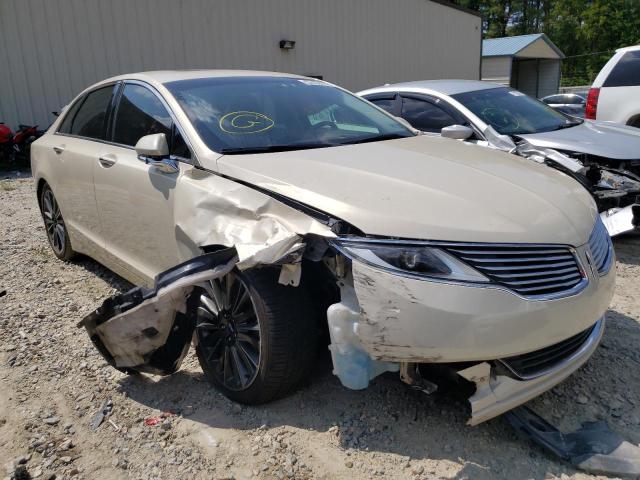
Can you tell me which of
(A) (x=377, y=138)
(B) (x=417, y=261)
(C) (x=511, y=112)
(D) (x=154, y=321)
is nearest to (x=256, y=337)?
(D) (x=154, y=321)

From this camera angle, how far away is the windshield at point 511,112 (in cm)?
580

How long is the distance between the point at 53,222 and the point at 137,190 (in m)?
2.16

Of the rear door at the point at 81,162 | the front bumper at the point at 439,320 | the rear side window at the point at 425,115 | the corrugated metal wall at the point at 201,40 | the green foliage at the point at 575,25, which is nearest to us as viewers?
the front bumper at the point at 439,320

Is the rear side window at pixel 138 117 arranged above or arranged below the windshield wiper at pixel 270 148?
above

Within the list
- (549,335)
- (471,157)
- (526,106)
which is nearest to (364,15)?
(526,106)

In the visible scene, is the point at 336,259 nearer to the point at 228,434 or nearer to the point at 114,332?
the point at 228,434

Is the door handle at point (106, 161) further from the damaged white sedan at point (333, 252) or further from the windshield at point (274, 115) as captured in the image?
the windshield at point (274, 115)

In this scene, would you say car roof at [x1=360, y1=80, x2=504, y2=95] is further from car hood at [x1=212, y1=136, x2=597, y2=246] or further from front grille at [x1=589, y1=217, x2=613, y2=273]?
front grille at [x1=589, y1=217, x2=613, y2=273]

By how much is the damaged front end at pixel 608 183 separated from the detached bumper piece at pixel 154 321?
3321 millimetres

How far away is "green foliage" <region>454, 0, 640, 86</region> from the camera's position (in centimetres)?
4834

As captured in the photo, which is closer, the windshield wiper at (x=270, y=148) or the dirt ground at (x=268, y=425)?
the dirt ground at (x=268, y=425)

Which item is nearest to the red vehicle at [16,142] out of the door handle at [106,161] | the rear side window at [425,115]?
the rear side window at [425,115]

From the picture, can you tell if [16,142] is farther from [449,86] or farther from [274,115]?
[274,115]

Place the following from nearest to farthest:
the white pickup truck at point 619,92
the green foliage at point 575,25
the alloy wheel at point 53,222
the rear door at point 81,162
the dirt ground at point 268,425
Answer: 1. the dirt ground at point 268,425
2. the rear door at point 81,162
3. the alloy wheel at point 53,222
4. the white pickup truck at point 619,92
5. the green foliage at point 575,25
